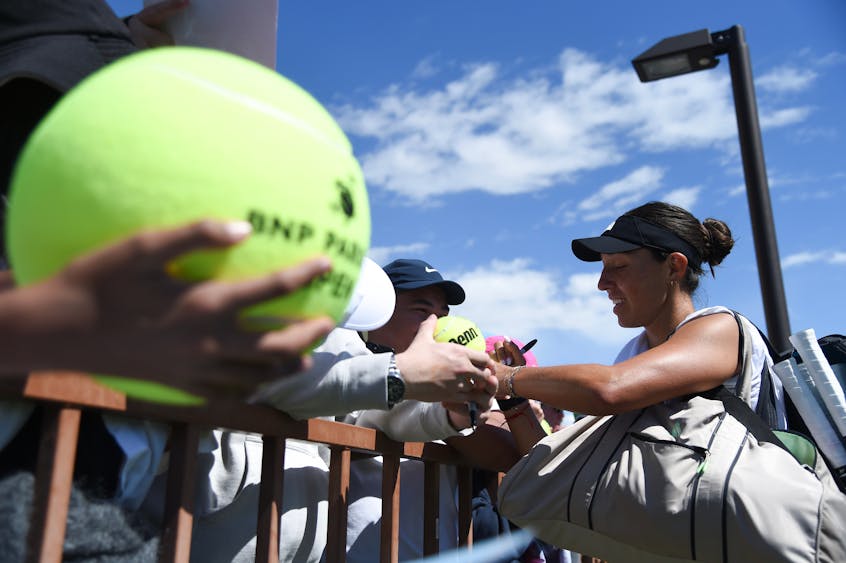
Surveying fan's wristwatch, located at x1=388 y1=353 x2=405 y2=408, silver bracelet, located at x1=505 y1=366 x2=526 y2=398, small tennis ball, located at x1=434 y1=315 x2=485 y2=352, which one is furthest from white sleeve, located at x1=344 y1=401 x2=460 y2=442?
fan's wristwatch, located at x1=388 y1=353 x2=405 y2=408

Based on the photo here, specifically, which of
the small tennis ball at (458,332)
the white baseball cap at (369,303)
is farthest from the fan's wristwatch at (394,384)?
the small tennis ball at (458,332)

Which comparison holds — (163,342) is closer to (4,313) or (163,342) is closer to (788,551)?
(4,313)

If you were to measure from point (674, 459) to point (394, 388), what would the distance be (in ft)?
3.55

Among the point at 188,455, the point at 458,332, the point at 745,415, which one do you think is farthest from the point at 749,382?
the point at 188,455

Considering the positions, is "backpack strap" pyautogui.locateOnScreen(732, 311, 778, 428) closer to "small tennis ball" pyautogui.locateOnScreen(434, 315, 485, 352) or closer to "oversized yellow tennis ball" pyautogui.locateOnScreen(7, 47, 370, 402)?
"small tennis ball" pyautogui.locateOnScreen(434, 315, 485, 352)

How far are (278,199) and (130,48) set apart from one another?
108cm

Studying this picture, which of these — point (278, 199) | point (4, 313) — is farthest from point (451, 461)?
point (4, 313)

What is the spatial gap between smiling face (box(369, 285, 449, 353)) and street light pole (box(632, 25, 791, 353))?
2.98 metres

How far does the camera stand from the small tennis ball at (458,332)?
3.57m

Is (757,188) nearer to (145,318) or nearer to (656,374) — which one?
(656,374)

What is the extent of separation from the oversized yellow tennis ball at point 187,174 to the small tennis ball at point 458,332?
2162mm

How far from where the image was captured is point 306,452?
10.2 feet

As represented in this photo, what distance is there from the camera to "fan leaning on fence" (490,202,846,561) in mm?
2600

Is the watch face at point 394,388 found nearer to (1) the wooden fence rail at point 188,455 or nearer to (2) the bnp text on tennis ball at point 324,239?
(1) the wooden fence rail at point 188,455
